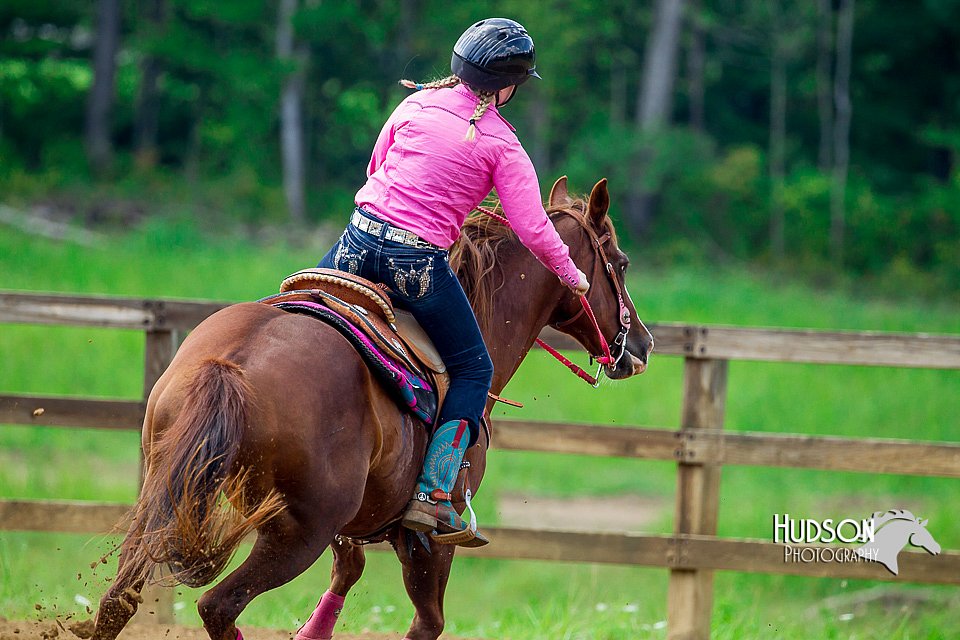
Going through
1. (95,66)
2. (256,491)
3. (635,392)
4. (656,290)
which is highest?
(95,66)

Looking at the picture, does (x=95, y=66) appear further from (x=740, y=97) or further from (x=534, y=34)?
(x=740, y=97)

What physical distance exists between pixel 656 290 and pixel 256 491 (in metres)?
14.7

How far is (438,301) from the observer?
144 inches

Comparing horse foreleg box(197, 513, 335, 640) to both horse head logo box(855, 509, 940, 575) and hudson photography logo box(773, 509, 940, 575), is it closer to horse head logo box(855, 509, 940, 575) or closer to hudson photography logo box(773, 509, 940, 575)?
hudson photography logo box(773, 509, 940, 575)

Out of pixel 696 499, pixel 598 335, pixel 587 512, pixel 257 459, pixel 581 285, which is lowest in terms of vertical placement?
pixel 257 459

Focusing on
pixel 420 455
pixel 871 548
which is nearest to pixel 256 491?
pixel 420 455

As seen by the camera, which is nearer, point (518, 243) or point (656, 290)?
point (518, 243)

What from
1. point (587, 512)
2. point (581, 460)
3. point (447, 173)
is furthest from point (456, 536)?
point (581, 460)

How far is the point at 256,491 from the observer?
301cm

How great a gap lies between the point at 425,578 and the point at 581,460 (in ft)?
29.4

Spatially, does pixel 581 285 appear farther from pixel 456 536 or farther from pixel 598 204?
pixel 456 536

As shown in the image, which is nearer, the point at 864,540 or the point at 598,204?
the point at 598,204

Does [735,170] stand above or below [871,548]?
above

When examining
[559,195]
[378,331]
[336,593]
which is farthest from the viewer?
[559,195]
